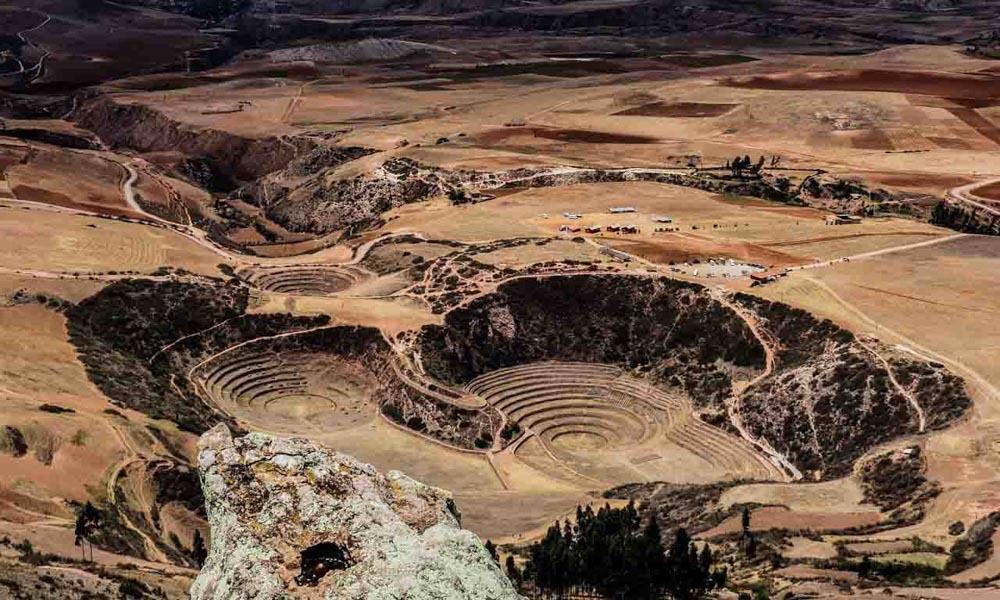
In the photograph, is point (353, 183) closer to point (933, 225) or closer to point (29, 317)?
point (29, 317)

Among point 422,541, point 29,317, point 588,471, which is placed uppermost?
point 422,541

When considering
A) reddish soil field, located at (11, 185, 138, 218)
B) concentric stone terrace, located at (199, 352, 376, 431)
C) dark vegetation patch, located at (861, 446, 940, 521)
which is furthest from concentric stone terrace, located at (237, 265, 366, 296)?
dark vegetation patch, located at (861, 446, 940, 521)

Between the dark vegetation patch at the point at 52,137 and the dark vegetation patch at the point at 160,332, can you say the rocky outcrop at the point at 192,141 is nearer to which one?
the dark vegetation patch at the point at 52,137

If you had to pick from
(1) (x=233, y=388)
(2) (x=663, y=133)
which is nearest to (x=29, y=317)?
(1) (x=233, y=388)

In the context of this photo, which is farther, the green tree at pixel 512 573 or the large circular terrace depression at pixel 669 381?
the large circular terrace depression at pixel 669 381

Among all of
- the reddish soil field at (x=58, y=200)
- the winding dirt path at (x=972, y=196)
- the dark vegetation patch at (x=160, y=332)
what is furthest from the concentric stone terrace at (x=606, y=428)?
the reddish soil field at (x=58, y=200)

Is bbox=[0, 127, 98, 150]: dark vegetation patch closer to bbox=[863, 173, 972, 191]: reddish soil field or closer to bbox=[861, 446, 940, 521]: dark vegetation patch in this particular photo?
bbox=[863, 173, 972, 191]: reddish soil field
